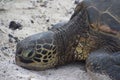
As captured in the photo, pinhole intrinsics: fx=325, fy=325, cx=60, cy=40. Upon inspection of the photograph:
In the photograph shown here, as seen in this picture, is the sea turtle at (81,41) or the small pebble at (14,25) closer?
the sea turtle at (81,41)

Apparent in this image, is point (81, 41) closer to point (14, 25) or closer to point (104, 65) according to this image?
point (104, 65)

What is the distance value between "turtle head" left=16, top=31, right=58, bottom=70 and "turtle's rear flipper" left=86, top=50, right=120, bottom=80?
1.44 ft

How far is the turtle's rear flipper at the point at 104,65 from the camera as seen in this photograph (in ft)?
7.91

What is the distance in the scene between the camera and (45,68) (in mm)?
2979

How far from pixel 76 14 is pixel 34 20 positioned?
1019 mm

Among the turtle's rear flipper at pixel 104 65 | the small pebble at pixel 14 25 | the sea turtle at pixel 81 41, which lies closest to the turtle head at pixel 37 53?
the sea turtle at pixel 81 41

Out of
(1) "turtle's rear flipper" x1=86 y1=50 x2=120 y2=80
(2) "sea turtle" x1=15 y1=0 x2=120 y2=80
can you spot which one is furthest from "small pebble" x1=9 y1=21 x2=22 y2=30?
(1) "turtle's rear flipper" x1=86 y1=50 x2=120 y2=80

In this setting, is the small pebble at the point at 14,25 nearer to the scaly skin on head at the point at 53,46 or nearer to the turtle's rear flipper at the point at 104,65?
the scaly skin on head at the point at 53,46

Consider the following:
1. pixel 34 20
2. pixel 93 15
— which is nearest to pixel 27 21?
pixel 34 20

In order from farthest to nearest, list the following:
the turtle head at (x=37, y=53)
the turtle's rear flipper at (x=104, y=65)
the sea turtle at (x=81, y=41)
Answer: the turtle head at (x=37, y=53) < the sea turtle at (x=81, y=41) < the turtle's rear flipper at (x=104, y=65)

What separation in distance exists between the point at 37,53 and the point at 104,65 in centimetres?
68

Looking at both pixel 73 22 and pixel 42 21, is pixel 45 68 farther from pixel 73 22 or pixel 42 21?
pixel 42 21

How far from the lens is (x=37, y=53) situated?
2.91 meters

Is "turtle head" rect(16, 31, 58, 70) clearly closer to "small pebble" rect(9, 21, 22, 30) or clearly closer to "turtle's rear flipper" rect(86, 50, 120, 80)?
"turtle's rear flipper" rect(86, 50, 120, 80)
